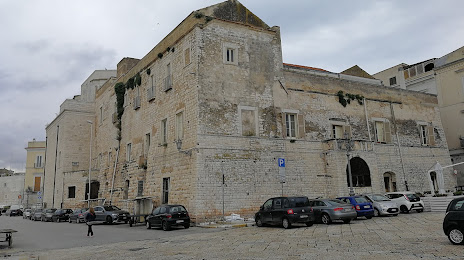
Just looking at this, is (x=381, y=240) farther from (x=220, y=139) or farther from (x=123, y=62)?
(x=123, y=62)

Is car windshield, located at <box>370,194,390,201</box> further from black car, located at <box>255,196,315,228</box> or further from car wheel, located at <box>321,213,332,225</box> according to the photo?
black car, located at <box>255,196,315,228</box>

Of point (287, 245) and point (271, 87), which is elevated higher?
point (271, 87)

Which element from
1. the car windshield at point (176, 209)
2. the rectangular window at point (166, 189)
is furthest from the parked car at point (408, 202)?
the rectangular window at point (166, 189)

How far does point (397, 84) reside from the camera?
41.6m

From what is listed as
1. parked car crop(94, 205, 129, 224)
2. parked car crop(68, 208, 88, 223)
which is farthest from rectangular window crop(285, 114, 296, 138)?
parked car crop(68, 208, 88, 223)

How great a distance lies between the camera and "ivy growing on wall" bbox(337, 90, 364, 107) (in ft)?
90.8

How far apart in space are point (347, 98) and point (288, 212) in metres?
15.0

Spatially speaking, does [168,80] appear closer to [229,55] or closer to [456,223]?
[229,55]

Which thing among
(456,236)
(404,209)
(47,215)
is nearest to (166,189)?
(404,209)

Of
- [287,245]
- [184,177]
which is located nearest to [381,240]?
[287,245]

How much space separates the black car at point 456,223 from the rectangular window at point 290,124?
14.9 metres

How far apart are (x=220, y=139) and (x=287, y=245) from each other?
36.5ft

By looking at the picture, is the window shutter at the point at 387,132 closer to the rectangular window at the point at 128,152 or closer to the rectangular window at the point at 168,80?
the rectangular window at the point at 168,80

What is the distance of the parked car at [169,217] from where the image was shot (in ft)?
60.1
